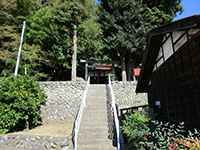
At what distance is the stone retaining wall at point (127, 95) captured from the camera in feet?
81.9

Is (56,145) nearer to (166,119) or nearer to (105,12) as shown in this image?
(166,119)

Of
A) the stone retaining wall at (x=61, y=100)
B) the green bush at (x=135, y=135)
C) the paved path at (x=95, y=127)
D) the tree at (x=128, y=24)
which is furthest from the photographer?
the tree at (x=128, y=24)

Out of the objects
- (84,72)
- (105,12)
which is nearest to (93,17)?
(105,12)

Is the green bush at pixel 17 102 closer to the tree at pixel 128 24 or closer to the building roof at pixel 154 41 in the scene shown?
the building roof at pixel 154 41

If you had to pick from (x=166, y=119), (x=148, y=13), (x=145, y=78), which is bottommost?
(x=166, y=119)

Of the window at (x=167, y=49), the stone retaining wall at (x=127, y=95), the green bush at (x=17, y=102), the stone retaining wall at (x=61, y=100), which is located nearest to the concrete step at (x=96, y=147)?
the window at (x=167, y=49)

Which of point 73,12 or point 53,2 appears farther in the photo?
point 53,2

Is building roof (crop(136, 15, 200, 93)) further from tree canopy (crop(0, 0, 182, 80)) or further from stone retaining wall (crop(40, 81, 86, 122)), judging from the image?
tree canopy (crop(0, 0, 182, 80))

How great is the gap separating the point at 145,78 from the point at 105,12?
46.7ft

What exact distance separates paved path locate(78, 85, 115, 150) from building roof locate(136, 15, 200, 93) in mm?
2700

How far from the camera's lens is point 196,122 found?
39.3 ft

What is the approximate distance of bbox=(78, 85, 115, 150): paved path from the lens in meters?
12.2

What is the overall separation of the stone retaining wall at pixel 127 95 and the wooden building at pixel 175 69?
7.24m

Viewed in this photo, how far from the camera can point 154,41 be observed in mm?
14930
